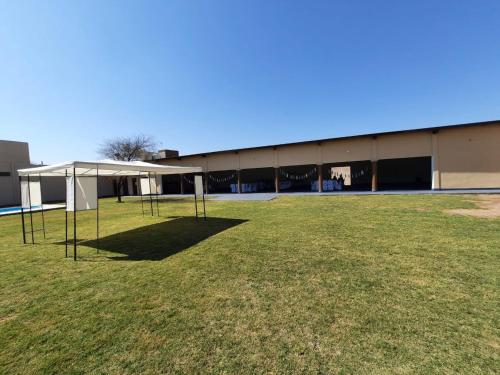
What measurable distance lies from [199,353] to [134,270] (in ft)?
8.89

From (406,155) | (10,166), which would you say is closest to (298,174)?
(406,155)

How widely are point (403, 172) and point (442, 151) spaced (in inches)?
494

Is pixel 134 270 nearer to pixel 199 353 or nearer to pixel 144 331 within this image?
pixel 144 331

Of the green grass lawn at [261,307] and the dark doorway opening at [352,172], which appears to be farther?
the dark doorway opening at [352,172]

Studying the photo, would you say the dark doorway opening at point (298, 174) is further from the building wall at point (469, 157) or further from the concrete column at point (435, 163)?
the building wall at point (469, 157)

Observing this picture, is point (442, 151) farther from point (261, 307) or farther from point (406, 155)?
point (261, 307)

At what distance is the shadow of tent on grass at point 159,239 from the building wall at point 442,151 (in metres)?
12.9

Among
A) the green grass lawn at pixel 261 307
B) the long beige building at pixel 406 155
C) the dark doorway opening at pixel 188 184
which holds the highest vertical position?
the long beige building at pixel 406 155

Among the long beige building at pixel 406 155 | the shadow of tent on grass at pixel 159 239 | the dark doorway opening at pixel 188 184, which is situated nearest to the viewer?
the shadow of tent on grass at pixel 159 239

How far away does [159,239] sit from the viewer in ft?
22.2

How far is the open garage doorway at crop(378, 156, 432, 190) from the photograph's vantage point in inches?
1040

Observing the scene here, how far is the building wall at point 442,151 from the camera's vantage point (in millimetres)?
15383

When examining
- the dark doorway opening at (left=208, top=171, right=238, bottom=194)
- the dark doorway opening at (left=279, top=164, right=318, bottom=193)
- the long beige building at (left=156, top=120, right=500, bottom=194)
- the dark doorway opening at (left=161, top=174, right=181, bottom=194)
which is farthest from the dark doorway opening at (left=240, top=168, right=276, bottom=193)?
the dark doorway opening at (left=161, top=174, right=181, bottom=194)

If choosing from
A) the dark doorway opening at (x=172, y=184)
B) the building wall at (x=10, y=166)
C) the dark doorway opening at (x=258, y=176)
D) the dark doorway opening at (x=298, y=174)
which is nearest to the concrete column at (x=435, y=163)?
the dark doorway opening at (x=298, y=174)
